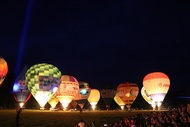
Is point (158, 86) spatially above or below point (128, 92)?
above

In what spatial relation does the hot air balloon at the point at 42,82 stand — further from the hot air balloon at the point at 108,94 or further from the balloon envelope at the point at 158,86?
the hot air balloon at the point at 108,94

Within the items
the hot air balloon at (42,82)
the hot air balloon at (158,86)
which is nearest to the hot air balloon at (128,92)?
the hot air balloon at (158,86)

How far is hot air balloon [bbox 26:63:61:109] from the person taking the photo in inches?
1320

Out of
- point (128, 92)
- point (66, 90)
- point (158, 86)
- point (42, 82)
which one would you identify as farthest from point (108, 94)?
point (42, 82)

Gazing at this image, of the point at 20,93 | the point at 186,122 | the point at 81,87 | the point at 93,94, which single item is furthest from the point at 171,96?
the point at 186,122

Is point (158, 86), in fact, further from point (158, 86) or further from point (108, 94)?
point (108, 94)

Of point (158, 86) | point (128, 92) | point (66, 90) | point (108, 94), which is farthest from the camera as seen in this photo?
point (108, 94)

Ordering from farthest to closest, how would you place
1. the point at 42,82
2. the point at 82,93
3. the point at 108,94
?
the point at 108,94 < the point at 82,93 < the point at 42,82

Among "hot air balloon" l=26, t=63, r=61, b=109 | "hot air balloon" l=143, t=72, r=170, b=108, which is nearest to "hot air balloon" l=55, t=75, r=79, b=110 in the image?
"hot air balloon" l=26, t=63, r=61, b=109

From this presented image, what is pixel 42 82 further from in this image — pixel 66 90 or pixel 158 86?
pixel 158 86

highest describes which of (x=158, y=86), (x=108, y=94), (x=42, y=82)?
(x=42, y=82)

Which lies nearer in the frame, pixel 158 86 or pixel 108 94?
pixel 158 86

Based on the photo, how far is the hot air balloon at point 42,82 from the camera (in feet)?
110

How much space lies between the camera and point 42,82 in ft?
110
